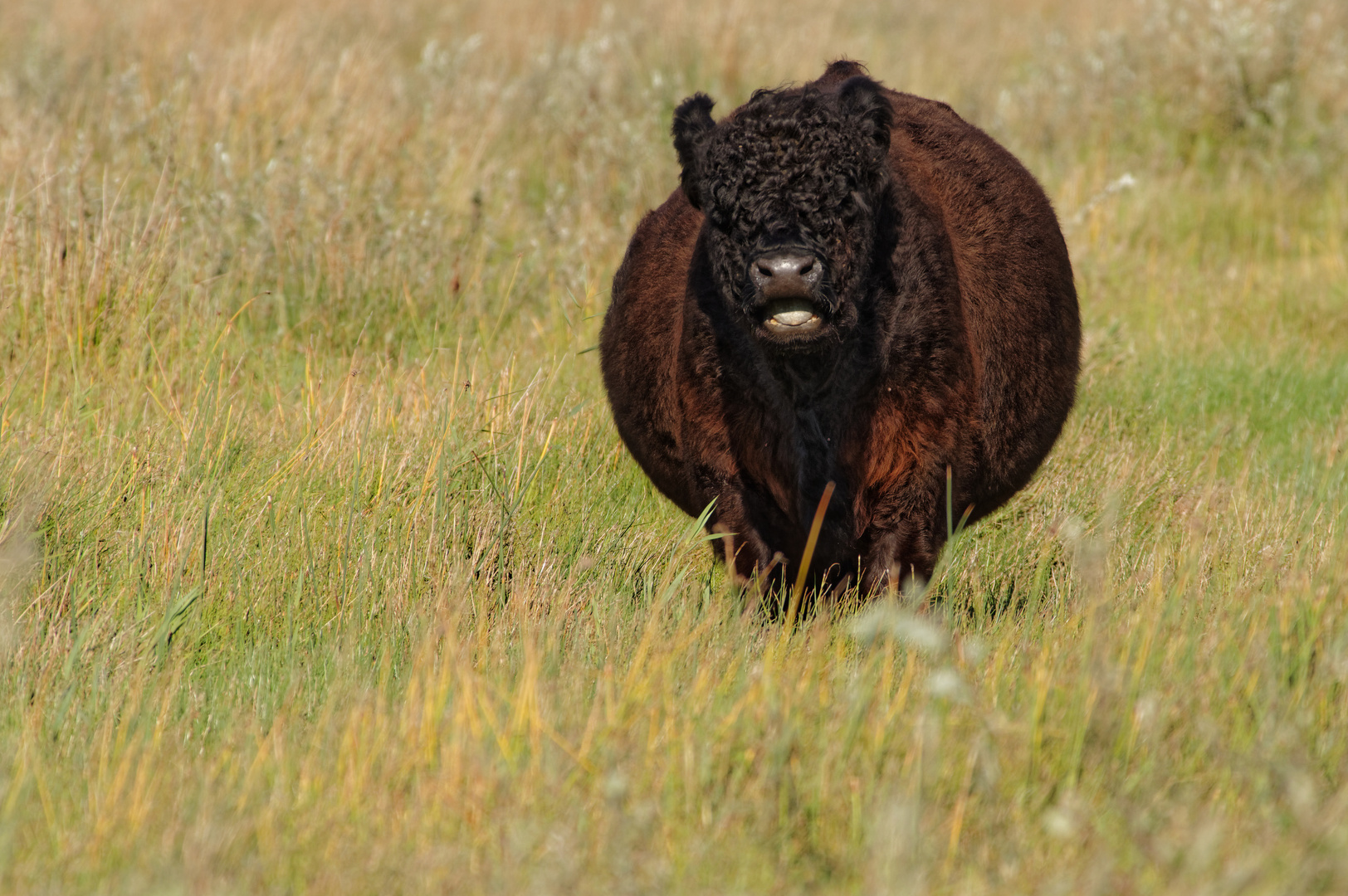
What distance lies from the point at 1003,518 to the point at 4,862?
4002mm

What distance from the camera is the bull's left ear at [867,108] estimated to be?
4066 mm

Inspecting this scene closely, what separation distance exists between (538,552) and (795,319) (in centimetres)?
150

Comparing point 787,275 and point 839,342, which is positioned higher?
point 787,275

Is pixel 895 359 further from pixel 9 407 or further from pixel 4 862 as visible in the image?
pixel 9 407

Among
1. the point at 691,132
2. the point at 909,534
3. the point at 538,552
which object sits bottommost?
the point at 538,552

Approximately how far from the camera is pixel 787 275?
369 centimetres

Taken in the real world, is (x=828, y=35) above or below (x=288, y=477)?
above

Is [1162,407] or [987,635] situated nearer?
[987,635]

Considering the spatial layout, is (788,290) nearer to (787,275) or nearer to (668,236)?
(787,275)

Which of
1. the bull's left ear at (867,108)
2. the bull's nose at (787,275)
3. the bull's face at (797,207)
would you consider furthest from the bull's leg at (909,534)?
the bull's left ear at (867,108)

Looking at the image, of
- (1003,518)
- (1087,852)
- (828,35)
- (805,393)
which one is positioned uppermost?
(828,35)

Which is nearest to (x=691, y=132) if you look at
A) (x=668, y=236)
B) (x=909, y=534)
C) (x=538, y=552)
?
(x=668, y=236)

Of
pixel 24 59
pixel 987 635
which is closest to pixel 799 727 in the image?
pixel 987 635

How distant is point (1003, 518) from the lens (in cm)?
565
